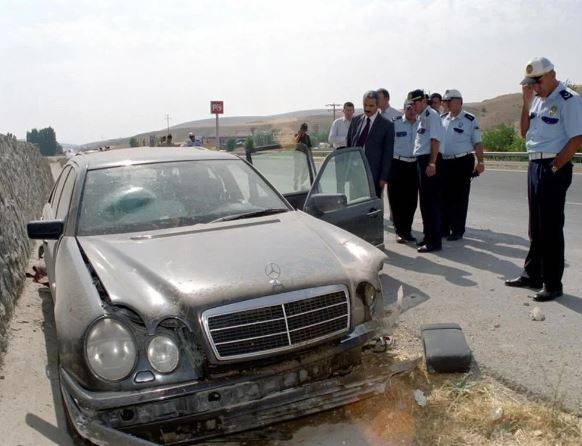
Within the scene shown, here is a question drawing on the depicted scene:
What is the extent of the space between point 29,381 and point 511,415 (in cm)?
335

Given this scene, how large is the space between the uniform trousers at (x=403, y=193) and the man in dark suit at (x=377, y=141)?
2.21 feet

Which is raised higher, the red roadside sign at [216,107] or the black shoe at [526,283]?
the red roadside sign at [216,107]

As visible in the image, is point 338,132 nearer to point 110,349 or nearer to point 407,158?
point 407,158

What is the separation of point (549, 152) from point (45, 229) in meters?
4.12

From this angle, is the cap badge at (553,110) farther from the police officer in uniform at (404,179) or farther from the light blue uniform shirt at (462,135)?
the light blue uniform shirt at (462,135)

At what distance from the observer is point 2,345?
16.1 ft

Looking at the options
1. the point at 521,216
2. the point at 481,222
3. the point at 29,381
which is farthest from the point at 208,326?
the point at 521,216

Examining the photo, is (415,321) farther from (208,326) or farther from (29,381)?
(29,381)

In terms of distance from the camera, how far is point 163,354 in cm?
301

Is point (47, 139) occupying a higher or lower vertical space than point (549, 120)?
lower

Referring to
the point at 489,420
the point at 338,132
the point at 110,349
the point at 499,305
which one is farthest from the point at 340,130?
the point at 110,349

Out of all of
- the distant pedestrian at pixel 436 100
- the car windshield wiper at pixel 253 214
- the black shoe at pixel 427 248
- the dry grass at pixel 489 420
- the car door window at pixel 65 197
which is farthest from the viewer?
the distant pedestrian at pixel 436 100

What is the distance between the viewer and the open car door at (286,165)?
247 inches

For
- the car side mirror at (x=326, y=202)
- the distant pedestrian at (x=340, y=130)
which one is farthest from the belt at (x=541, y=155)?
the distant pedestrian at (x=340, y=130)
